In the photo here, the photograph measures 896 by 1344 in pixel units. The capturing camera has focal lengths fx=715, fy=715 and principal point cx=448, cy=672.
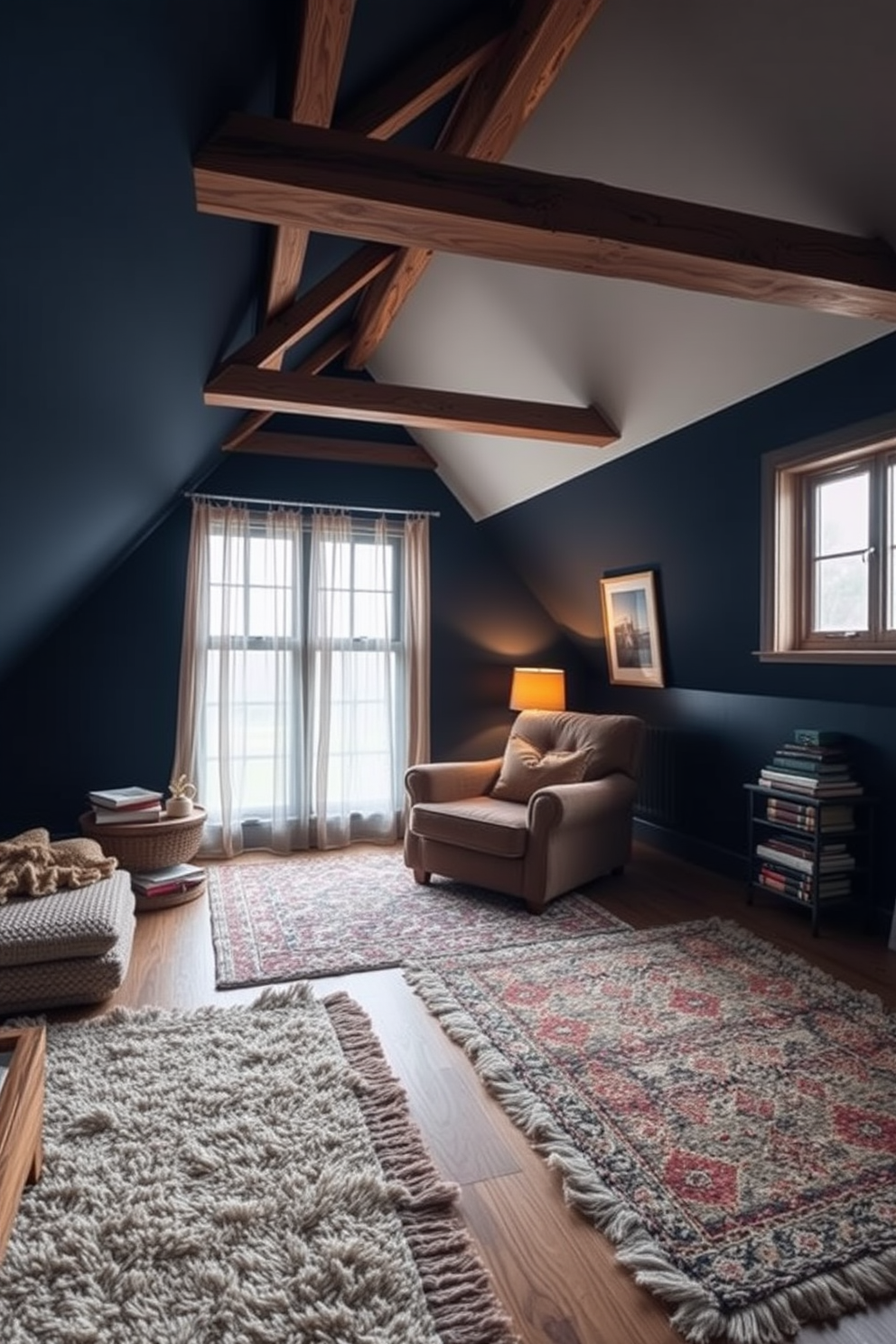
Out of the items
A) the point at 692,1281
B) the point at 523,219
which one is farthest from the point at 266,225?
the point at 692,1281

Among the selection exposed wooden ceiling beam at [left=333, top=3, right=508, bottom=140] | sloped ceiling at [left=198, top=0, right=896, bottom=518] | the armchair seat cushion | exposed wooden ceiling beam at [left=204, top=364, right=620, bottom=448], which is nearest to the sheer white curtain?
the armchair seat cushion

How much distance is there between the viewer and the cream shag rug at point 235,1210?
129 centimetres

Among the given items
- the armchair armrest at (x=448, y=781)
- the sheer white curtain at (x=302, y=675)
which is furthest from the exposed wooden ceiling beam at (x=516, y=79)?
the armchair armrest at (x=448, y=781)

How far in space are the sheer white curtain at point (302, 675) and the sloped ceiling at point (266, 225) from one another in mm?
764

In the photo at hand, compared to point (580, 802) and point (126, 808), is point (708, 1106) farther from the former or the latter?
point (126, 808)

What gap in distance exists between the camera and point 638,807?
4.63 m

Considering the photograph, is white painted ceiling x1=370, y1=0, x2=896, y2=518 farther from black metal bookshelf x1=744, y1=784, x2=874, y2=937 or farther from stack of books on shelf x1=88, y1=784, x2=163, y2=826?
stack of books on shelf x1=88, y1=784, x2=163, y2=826

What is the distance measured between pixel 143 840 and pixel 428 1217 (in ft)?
8.19

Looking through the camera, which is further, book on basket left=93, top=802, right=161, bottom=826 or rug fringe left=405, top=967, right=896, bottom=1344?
book on basket left=93, top=802, right=161, bottom=826

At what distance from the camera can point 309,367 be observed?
424cm

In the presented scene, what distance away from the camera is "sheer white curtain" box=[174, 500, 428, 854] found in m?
4.37

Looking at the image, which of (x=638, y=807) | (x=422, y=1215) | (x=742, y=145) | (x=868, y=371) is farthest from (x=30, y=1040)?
(x=638, y=807)

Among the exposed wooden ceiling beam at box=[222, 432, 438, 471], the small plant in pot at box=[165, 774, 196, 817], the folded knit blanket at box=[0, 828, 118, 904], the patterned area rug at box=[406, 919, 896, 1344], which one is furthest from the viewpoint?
the exposed wooden ceiling beam at box=[222, 432, 438, 471]

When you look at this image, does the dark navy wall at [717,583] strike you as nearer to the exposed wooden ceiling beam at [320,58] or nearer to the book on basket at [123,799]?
the exposed wooden ceiling beam at [320,58]
